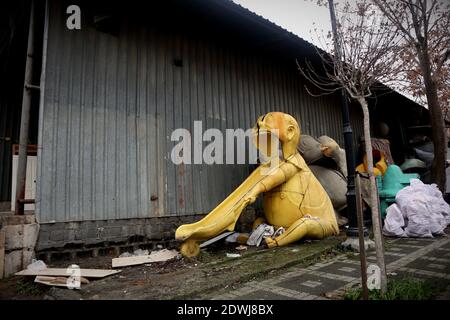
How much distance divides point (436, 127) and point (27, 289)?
1117 centimetres

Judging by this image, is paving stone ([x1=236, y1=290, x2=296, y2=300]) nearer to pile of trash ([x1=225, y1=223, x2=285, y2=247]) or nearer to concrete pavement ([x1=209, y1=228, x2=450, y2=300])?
concrete pavement ([x1=209, y1=228, x2=450, y2=300])

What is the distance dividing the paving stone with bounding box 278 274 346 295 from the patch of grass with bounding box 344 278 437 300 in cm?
30

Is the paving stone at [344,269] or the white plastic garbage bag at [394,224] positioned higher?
the white plastic garbage bag at [394,224]

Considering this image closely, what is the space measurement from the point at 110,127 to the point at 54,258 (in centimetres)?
239

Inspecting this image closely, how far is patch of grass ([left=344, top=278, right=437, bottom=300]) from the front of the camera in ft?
9.46

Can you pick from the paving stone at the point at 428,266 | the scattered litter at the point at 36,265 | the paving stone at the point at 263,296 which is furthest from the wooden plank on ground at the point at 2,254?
the paving stone at the point at 428,266

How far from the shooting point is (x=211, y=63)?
7031 mm

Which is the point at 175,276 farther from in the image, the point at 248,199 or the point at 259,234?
the point at 259,234

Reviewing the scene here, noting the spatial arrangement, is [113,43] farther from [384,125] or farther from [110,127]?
[384,125]

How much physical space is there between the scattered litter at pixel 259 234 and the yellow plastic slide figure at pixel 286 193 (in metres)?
0.21

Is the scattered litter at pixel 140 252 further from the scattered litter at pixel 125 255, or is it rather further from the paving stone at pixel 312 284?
the paving stone at pixel 312 284

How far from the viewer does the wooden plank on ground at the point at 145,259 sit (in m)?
4.43

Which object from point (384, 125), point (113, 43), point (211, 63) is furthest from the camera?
point (384, 125)
